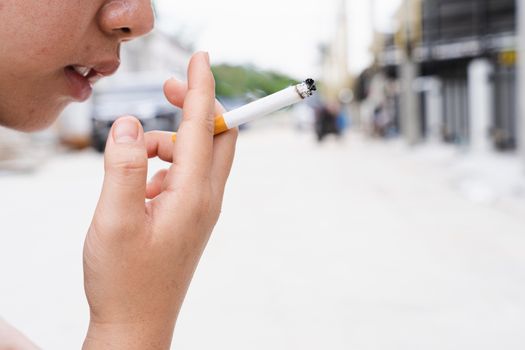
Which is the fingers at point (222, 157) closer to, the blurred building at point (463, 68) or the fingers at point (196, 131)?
the fingers at point (196, 131)

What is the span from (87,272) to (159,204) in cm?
9

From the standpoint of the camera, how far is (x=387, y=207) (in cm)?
338

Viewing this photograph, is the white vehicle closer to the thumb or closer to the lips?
the lips

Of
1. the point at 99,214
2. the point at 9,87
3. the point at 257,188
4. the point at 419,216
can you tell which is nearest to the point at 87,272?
the point at 99,214

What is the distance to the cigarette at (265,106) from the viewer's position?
23.6 inches

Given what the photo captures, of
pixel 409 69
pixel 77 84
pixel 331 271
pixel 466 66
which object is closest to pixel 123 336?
pixel 77 84

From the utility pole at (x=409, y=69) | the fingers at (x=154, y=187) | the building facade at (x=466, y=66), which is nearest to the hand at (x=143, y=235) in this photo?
the fingers at (x=154, y=187)

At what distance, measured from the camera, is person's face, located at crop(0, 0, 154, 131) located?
24.3 inches

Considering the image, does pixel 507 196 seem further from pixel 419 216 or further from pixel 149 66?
pixel 149 66

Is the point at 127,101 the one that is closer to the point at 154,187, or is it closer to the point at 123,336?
the point at 154,187

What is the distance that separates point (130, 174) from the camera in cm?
54

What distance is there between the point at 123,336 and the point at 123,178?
145 mm

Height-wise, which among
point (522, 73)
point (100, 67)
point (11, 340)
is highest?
point (522, 73)

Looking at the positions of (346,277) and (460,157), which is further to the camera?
(460,157)
